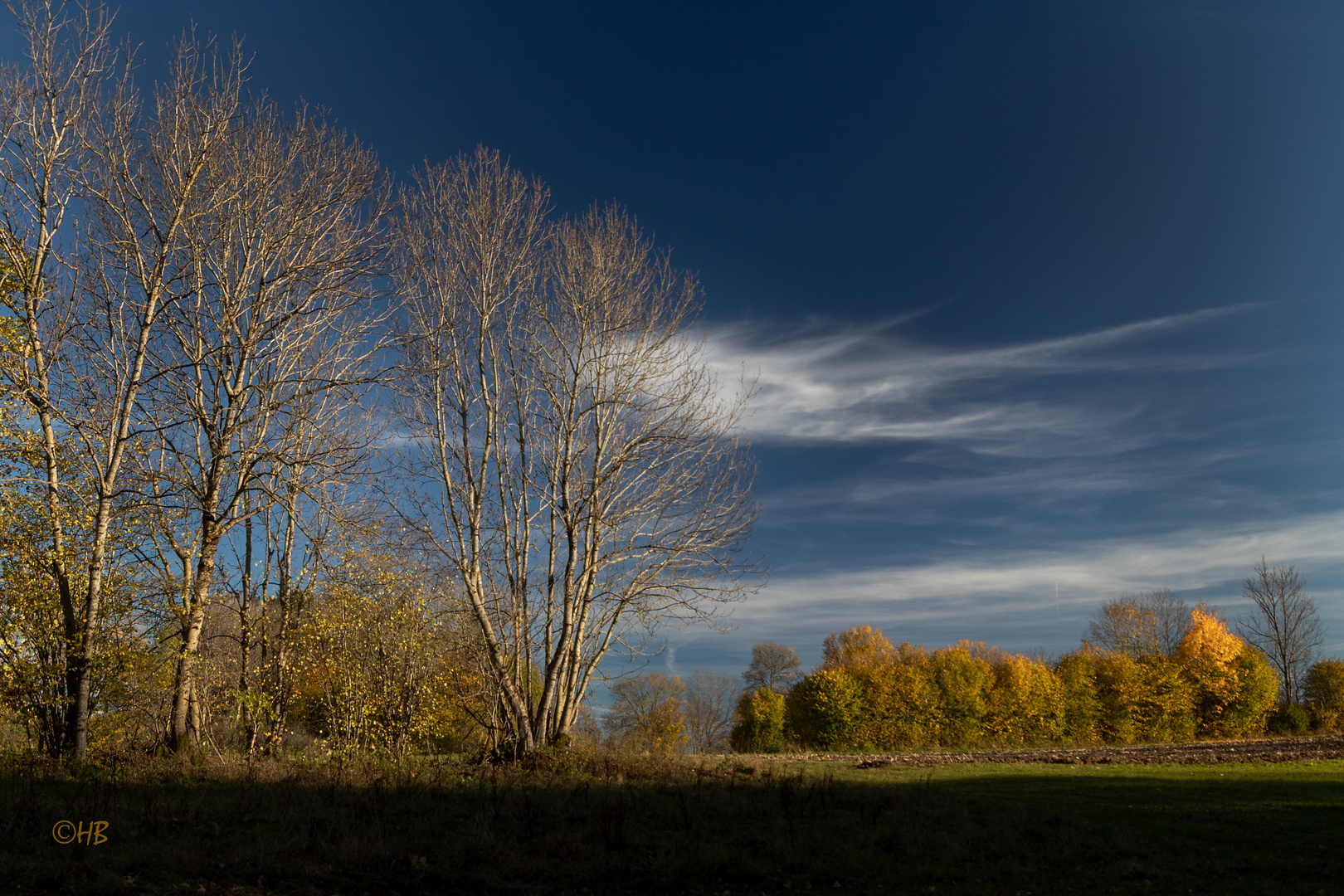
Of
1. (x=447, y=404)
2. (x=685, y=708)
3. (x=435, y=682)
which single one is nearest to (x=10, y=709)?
(x=435, y=682)

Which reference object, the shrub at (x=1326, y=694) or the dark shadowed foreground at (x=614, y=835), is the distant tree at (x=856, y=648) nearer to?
the shrub at (x=1326, y=694)

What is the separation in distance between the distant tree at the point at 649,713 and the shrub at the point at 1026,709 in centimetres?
1446

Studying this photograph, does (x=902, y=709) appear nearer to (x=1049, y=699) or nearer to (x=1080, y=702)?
(x=1049, y=699)

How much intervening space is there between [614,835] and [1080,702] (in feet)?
111

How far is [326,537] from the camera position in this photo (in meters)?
14.0

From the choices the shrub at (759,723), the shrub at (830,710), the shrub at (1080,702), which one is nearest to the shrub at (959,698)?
the shrub at (830,710)

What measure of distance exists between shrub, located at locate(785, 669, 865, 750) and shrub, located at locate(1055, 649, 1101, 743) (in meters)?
10.1

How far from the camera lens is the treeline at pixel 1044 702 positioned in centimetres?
3209

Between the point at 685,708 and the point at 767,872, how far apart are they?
47.6 meters

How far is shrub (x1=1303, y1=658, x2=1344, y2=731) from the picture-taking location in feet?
121

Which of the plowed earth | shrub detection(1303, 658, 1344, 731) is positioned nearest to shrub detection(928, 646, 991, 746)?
the plowed earth

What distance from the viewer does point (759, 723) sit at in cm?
3609

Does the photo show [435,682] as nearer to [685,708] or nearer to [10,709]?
[10,709]

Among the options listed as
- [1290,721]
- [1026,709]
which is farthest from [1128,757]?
[1290,721]
